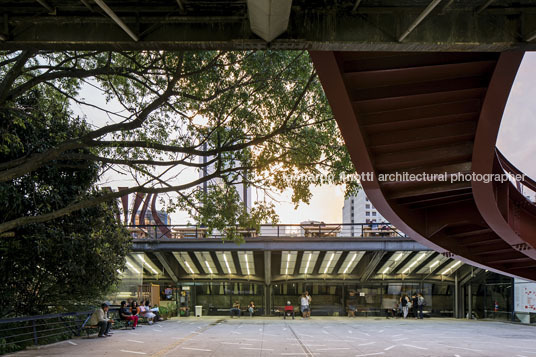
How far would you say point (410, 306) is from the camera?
29703 mm

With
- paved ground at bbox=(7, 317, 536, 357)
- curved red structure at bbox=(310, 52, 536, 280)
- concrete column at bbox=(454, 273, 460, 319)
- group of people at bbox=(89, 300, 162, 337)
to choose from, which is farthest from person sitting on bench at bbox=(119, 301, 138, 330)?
concrete column at bbox=(454, 273, 460, 319)

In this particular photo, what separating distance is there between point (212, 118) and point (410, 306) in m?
23.2

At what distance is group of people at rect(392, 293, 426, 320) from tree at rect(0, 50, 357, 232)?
19.5m

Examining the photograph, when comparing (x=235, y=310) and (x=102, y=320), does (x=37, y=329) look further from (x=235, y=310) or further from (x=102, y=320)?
(x=235, y=310)

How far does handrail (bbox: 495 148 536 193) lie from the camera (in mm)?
9438

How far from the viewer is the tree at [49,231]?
43.8 feet

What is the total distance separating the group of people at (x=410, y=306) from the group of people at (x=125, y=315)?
1498cm

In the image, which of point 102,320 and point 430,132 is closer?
point 430,132

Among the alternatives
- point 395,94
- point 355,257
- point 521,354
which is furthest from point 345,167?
point 355,257

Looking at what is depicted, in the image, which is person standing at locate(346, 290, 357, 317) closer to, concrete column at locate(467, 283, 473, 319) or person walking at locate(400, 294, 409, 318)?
person walking at locate(400, 294, 409, 318)

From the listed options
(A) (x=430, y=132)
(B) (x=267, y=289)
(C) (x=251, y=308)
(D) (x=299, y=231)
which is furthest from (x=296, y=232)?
(A) (x=430, y=132)

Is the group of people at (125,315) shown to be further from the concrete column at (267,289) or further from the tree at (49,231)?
the concrete column at (267,289)

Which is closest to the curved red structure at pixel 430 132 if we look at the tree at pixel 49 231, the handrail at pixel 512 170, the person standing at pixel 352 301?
the handrail at pixel 512 170

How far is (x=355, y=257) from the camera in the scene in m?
28.8
